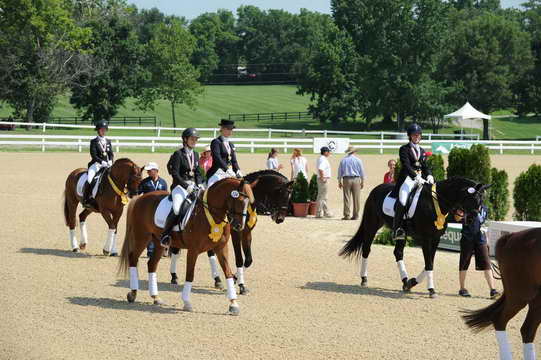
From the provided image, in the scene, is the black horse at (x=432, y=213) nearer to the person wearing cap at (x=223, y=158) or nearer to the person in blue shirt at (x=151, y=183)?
the person wearing cap at (x=223, y=158)

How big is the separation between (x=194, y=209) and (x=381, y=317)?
314 centimetres

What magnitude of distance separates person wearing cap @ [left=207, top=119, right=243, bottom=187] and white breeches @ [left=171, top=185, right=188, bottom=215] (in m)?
1.00

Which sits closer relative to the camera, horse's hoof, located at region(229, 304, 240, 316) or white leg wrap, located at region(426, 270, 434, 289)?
horse's hoof, located at region(229, 304, 240, 316)

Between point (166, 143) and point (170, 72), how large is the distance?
2810 cm

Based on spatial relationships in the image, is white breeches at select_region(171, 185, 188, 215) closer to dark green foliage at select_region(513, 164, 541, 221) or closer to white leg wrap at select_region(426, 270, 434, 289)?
white leg wrap at select_region(426, 270, 434, 289)

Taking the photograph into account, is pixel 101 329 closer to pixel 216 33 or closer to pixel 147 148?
pixel 147 148

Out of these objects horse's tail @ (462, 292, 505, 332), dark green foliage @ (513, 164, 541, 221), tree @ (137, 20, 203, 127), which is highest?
tree @ (137, 20, 203, 127)

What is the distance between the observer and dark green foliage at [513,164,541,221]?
19.5 meters

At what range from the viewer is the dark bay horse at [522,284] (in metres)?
9.15

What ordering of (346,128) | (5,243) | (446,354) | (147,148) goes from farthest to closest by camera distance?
(346,128), (147,148), (5,243), (446,354)

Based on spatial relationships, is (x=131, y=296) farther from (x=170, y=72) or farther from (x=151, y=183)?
(x=170, y=72)

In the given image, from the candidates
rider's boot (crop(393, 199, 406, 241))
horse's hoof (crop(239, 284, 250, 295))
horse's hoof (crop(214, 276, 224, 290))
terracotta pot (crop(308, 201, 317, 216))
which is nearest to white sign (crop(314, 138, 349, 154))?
terracotta pot (crop(308, 201, 317, 216))

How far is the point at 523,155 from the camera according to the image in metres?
47.6

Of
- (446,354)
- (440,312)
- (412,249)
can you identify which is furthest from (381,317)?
(412,249)
